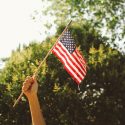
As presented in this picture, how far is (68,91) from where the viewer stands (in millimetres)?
16562

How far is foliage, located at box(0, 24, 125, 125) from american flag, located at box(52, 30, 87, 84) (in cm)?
849

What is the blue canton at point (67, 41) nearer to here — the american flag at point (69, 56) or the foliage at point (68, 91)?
the american flag at point (69, 56)

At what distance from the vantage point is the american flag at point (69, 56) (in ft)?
25.5

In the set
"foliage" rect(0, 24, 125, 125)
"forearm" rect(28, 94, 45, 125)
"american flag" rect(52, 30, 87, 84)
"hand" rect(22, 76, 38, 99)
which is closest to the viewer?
"forearm" rect(28, 94, 45, 125)

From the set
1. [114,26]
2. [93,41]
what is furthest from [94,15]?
[93,41]

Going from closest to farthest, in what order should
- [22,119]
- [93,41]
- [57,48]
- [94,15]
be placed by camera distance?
[57,48] → [22,119] → [93,41] → [94,15]

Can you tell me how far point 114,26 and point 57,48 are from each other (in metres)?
23.8

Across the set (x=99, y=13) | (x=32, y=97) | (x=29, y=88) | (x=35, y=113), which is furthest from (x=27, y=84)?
(x=99, y=13)

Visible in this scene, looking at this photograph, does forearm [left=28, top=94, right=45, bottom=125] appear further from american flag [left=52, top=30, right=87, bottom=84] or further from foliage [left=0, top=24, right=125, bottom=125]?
foliage [left=0, top=24, right=125, bottom=125]

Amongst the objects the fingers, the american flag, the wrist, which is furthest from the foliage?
the wrist

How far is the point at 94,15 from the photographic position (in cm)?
3086

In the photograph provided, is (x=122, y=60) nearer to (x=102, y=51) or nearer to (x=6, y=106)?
(x=102, y=51)

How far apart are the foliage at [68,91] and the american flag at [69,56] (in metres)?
8.49

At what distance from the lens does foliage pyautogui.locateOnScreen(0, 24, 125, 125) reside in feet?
54.7
